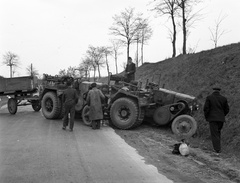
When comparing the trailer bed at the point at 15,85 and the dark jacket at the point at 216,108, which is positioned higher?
the trailer bed at the point at 15,85

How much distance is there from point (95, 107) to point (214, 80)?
5.77 m

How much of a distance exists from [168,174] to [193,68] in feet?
41.8

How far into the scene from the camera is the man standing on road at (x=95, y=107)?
10.9 meters

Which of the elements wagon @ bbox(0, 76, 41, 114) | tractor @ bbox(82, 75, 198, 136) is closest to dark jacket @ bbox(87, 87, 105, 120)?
tractor @ bbox(82, 75, 198, 136)

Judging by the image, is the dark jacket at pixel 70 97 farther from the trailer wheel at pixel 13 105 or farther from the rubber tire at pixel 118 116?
the trailer wheel at pixel 13 105

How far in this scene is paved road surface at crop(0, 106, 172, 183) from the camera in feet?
17.9

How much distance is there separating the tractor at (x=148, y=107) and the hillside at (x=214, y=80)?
91 cm

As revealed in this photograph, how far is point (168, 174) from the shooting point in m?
5.81

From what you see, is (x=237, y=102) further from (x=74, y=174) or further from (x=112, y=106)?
(x=74, y=174)

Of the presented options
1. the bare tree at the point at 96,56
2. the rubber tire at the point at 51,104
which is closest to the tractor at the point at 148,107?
the rubber tire at the point at 51,104

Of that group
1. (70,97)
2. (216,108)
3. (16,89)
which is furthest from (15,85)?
(216,108)

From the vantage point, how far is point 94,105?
10.9 meters

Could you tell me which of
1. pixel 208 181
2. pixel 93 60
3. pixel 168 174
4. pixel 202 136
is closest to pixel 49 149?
pixel 168 174

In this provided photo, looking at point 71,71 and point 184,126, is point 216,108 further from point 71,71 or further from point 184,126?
point 71,71
